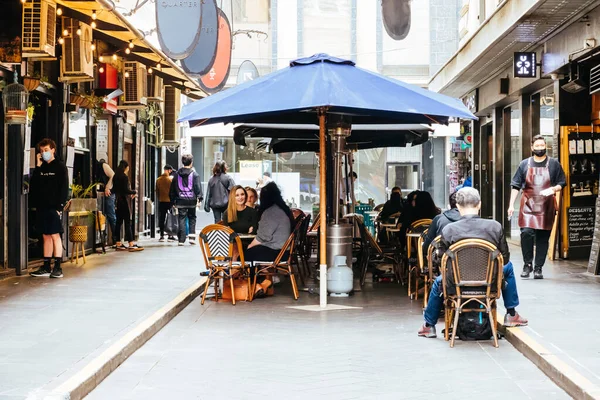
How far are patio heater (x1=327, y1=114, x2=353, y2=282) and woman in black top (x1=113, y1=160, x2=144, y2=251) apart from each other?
672 cm

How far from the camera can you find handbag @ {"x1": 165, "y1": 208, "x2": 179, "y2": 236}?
2111 centimetres

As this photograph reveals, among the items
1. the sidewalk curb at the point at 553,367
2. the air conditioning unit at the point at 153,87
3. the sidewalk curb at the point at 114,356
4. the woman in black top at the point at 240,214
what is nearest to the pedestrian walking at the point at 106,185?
the air conditioning unit at the point at 153,87

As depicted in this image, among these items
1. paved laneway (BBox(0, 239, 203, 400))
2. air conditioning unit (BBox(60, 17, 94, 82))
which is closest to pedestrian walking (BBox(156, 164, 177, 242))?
paved laneway (BBox(0, 239, 203, 400))

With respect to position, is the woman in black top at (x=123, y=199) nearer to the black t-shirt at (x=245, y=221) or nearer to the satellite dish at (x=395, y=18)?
the black t-shirt at (x=245, y=221)

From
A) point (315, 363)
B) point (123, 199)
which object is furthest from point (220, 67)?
point (315, 363)

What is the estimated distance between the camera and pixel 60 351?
729 centimetres

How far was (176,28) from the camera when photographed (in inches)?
460

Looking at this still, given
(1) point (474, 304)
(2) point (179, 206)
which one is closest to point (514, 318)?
(1) point (474, 304)

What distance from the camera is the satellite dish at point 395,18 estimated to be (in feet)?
43.2

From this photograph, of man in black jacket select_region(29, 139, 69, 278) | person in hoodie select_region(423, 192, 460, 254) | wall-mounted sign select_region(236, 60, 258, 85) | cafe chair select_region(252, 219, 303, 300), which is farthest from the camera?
wall-mounted sign select_region(236, 60, 258, 85)

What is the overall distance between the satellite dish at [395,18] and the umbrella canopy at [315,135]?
149cm

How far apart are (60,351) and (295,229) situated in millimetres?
4566

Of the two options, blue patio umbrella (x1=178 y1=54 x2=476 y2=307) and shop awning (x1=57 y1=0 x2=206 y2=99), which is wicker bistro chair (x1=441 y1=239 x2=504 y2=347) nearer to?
blue patio umbrella (x1=178 y1=54 x2=476 y2=307)

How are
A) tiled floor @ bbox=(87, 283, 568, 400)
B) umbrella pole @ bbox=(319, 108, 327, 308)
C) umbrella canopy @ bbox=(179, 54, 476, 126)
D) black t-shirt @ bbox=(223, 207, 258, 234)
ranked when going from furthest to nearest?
1. black t-shirt @ bbox=(223, 207, 258, 234)
2. umbrella pole @ bbox=(319, 108, 327, 308)
3. umbrella canopy @ bbox=(179, 54, 476, 126)
4. tiled floor @ bbox=(87, 283, 568, 400)
